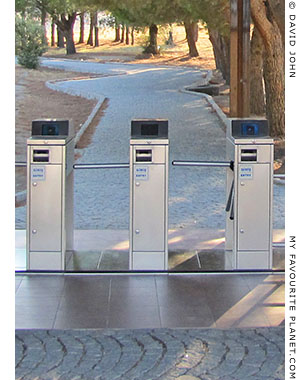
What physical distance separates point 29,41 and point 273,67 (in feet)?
74.6

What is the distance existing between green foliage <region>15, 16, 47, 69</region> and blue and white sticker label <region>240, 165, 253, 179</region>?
30.5 meters

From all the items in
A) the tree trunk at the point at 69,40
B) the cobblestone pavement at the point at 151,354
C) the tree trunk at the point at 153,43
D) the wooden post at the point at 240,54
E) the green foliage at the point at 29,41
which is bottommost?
the cobblestone pavement at the point at 151,354

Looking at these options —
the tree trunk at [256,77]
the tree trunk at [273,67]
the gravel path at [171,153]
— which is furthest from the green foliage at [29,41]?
the tree trunk at [273,67]

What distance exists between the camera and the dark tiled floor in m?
5.52

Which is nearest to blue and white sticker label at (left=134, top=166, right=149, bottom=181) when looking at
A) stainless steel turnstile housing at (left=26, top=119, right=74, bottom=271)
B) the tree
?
stainless steel turnstile housing at (left=26, top=119, right=74, bottom=271)

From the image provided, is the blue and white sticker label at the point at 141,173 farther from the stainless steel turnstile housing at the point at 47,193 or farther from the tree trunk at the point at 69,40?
the tree trunk at the point at 69,40

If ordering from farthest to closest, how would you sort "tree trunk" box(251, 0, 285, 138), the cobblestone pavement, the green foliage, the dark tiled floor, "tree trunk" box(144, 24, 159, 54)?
A: "tree trunk" box(144, 24, 159, 54), the green foliage, "tree trunk" box(251, 0, 285, 138), the dark tiled floor, the cobblestone pavement

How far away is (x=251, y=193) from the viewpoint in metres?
6.61

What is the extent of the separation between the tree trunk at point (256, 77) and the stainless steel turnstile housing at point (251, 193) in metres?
13.6

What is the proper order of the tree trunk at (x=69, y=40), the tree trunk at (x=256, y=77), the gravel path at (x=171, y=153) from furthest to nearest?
the tree trunk at (x=69, y=40) → the tree trunk at (x=256, y=77) → the gravel path at (x=171, y=153)

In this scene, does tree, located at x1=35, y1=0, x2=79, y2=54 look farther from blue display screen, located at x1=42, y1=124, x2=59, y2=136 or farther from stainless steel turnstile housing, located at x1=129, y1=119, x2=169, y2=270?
stainless steel turnstile housing, located at x1=129, y1=119, x2=169, y2=270

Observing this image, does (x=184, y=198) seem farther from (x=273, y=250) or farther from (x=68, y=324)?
(x=68, y=324)

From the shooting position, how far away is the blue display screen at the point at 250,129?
6645 mm
